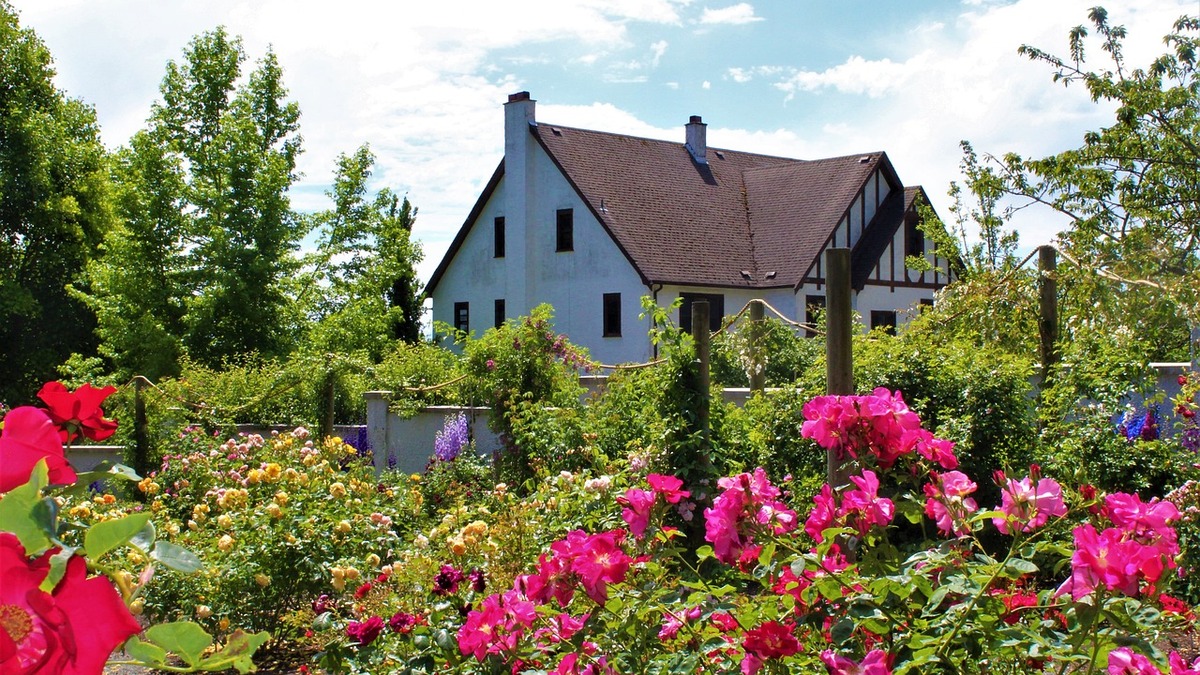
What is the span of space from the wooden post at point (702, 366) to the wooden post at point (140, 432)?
7795 mm

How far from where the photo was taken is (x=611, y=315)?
2700 cm

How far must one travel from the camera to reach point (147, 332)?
23.9 m

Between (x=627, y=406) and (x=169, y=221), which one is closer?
(x=627, y=406)

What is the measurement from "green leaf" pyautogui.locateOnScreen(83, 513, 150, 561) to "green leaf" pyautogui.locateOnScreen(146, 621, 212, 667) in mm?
96

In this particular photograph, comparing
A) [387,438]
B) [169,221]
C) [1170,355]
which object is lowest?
Answer: [387,438]

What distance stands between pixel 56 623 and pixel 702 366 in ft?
20.5

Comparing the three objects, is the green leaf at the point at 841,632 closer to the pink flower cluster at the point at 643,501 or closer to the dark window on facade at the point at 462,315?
the pink flower cluster at the point at 643,501

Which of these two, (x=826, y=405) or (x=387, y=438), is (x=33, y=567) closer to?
(x=826, y=405)

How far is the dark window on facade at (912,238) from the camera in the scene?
2928 centimetres

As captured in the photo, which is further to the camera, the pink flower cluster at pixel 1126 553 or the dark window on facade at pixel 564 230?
the dark window on facade at pixel 564 230

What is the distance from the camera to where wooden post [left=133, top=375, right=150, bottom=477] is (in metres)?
12.8

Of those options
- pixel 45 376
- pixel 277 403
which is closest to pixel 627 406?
pixel 277 403

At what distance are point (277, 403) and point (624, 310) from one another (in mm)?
14223

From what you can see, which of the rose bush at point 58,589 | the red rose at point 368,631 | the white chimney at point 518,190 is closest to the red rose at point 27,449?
the rose bush at point 58,589
